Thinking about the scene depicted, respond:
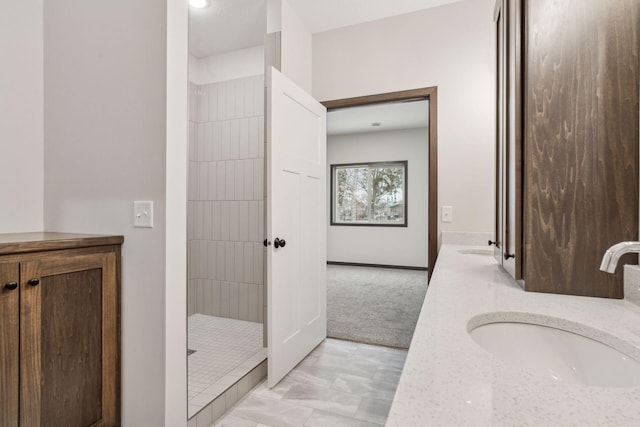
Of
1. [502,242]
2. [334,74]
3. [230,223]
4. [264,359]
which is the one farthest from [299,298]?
[334,74]

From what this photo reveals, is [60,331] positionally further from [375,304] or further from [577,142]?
[375,304]

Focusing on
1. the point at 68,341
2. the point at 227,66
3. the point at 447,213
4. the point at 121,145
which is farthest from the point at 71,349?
the point at 227,66

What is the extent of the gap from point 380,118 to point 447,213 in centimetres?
318

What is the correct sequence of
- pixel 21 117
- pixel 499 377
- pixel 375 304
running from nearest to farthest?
pixel 499 377 → pixel 21 117 → pixel 375 304


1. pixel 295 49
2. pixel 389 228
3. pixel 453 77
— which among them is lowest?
pixel 389 228

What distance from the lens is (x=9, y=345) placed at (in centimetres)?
118

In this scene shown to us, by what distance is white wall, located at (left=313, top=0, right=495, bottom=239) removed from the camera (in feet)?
7.99

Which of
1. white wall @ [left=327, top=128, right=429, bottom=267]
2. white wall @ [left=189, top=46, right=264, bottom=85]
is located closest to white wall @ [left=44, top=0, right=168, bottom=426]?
white wall @ [left=189, top=46, right=264, bottom=85]

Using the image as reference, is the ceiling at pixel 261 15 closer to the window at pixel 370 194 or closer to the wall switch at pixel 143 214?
the wall switch at pixel 143 214

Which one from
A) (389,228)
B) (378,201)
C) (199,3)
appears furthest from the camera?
(378,201)

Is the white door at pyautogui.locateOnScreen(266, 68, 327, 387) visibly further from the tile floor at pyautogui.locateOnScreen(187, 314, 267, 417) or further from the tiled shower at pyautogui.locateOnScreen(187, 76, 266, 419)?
the tiled shower at pyautogui.locateOnScreen(187, 76, 266, 419)

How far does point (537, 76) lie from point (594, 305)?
27.4 inches

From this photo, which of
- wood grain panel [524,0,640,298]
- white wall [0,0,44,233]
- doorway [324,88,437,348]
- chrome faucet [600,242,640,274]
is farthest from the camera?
doorway [324,88,437,348]

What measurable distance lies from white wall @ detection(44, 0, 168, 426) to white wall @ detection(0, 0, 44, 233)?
0.15 feet
